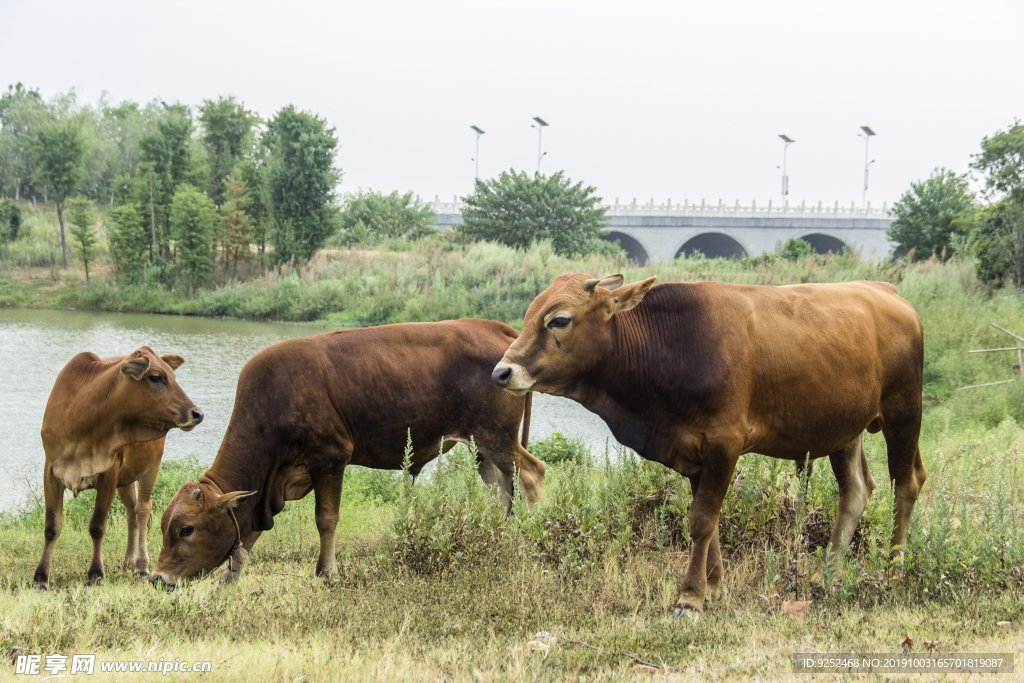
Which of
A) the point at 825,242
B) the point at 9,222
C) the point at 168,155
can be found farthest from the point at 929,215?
the point at 9,222

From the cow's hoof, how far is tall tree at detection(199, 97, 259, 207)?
51.0m

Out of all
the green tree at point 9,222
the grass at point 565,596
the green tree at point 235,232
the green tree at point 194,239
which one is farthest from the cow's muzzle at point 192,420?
the green tree at point 9,222

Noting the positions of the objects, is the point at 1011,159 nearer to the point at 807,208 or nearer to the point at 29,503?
the point at 29,503

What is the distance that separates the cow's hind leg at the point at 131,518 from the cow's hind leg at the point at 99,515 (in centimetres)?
44

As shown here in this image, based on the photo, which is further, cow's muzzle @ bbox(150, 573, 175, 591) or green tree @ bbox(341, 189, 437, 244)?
green tree @ bbox(341, 189, 437, 244)

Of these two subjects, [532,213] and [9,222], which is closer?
[532,213]

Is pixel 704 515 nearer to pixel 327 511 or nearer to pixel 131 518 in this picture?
pixel 327 511

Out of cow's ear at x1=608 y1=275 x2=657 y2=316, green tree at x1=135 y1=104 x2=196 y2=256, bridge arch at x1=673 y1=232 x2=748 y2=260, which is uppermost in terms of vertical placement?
green tree at x1=135 y1=104 x2=196 y2=256

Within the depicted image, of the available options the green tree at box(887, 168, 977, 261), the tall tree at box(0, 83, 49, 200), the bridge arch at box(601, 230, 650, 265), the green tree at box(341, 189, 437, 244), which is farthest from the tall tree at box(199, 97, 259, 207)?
the green tree at box(887, 168, 977, 261)

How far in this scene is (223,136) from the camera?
171ft

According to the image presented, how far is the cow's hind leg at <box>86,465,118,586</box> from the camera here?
552cm

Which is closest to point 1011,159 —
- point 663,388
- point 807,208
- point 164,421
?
point 663,388

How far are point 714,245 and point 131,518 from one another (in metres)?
62.0

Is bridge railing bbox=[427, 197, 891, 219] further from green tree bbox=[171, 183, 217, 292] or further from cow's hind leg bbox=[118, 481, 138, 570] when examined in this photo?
cow's hind leg bbox=[118, 481, 138, 570]
